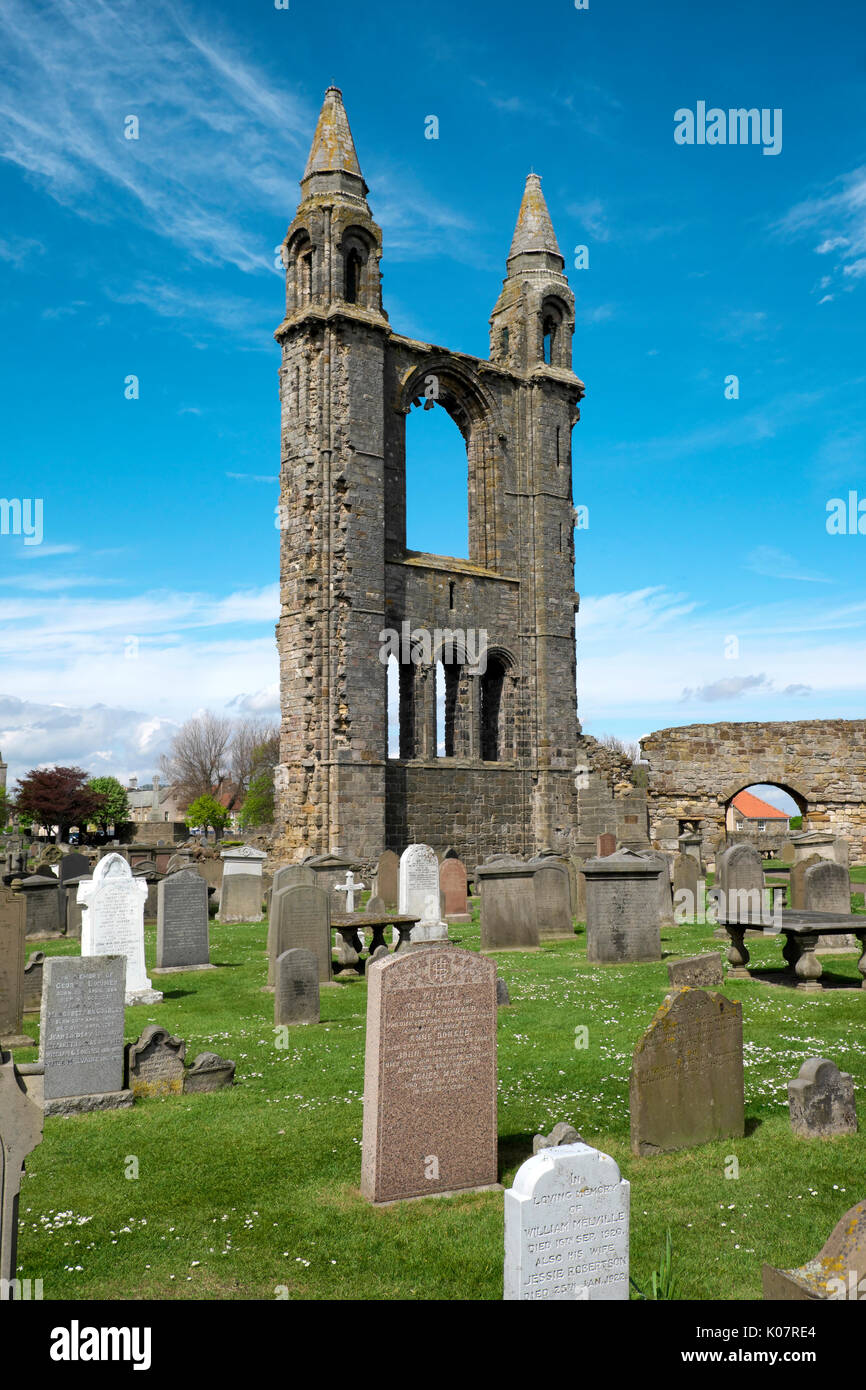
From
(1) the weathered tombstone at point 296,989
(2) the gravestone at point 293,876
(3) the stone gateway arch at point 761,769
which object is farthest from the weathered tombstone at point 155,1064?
(3) the stone gateway arch at point 761,769

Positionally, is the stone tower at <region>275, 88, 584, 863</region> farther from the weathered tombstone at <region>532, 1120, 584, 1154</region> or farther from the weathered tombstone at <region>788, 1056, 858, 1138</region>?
the weathered tombstone at <region>532, 1120, 584, 1154</region>

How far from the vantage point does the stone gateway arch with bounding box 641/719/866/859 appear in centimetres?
3064

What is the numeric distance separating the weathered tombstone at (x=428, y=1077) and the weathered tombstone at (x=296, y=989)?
4236 millimetres

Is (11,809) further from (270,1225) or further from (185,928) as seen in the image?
(270,1225)

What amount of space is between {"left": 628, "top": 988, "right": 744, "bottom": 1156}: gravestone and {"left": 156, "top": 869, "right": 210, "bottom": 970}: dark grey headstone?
8300 millimetres

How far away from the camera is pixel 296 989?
9742mm

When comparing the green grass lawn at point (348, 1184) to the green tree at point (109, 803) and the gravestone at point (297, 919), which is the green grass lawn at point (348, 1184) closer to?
the gravestone at point (297, 919)

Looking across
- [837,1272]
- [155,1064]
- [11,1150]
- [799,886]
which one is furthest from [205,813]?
[837,1272]

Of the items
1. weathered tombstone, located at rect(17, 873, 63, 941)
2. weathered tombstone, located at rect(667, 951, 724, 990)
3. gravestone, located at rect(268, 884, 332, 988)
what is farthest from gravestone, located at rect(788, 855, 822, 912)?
weathered tombstone, located at rect(17, 873, 63, 941)

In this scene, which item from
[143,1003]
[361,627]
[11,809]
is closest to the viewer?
[143,1003]

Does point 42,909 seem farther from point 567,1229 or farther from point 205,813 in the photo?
point 205,813

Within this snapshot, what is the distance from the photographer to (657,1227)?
4.99 metres
